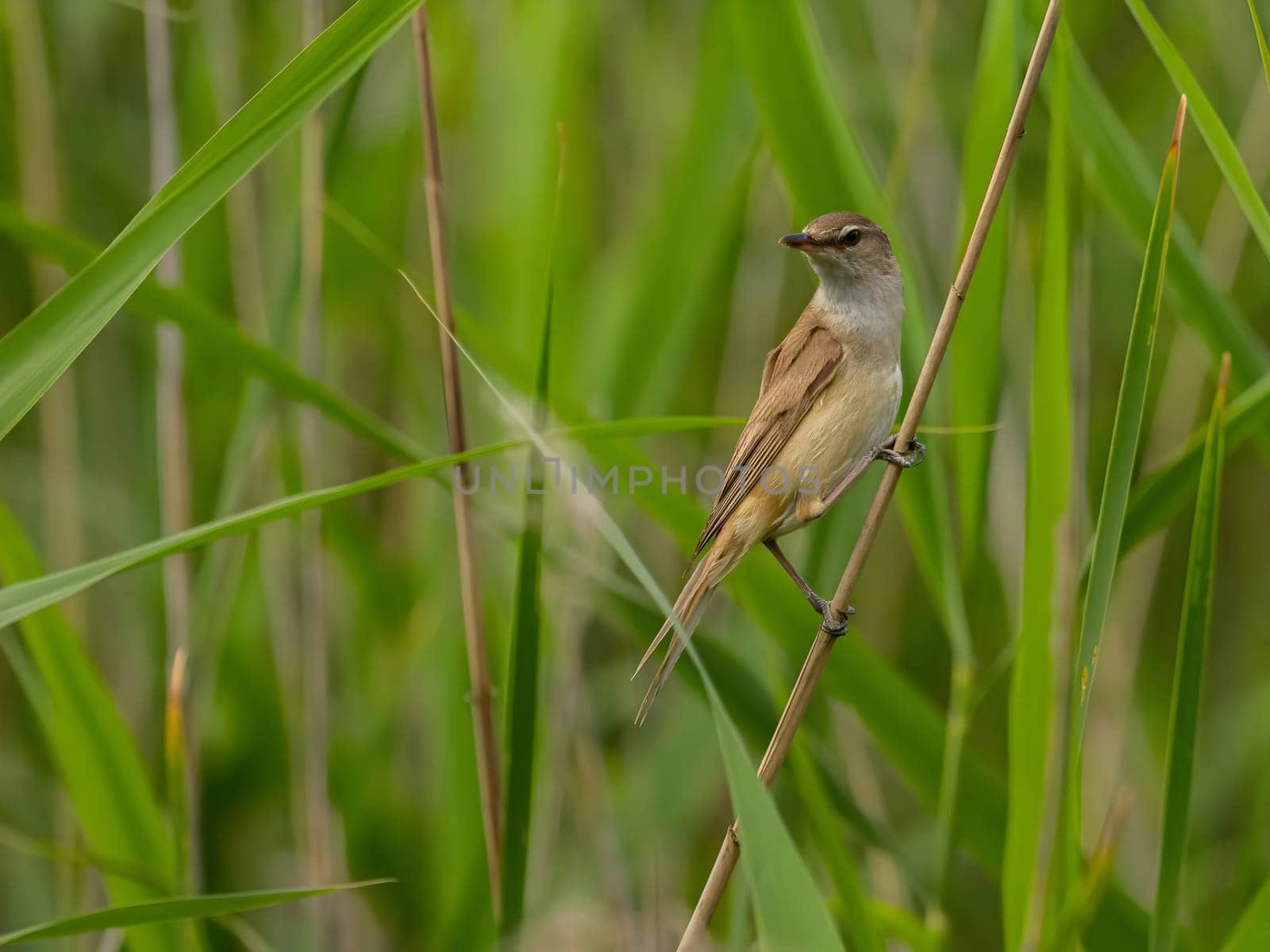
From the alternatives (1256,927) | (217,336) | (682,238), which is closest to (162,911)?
(217,336)

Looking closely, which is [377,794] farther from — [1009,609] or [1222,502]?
[1222,502]

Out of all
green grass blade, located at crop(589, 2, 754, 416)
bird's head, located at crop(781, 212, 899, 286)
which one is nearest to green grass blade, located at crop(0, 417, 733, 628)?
bird's head, located at crop(781, 212, 899, 286)

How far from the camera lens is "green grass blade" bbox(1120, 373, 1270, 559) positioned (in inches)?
67.9

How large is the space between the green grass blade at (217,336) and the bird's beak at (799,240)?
65 centimetres

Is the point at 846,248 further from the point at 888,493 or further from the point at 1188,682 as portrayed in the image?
the point at 1188,682

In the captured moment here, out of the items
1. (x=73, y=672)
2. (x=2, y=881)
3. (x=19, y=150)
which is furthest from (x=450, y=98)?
(x=2, y=881)

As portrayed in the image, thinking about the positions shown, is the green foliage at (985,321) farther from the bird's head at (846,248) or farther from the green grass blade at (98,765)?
the green grass blade at (98,765)

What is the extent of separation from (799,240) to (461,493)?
68 centimetres

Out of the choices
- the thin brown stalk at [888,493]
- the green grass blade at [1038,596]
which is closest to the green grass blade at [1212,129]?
the thin brown stalk at [888,493]

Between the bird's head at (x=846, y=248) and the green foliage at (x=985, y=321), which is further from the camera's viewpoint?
the bird's head at (x=846, y=248)

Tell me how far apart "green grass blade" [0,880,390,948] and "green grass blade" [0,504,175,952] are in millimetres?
529

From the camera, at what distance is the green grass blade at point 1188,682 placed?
4.66 ft

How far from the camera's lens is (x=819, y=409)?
2172 mm

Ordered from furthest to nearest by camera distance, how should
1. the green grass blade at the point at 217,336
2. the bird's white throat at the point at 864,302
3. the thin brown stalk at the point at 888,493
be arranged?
the bird's white throat at the point at 864,302 → the green grass blade at the point at 217,336 → the thin brown stalk at the point at 888,493
